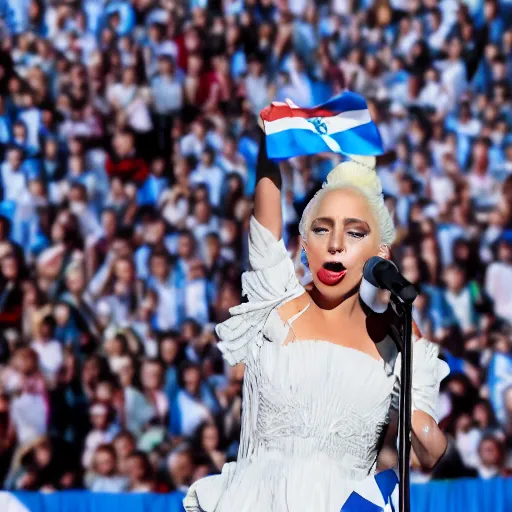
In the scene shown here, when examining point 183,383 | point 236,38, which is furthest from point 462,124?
point 183,383

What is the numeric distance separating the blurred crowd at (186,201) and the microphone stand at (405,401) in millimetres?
2869

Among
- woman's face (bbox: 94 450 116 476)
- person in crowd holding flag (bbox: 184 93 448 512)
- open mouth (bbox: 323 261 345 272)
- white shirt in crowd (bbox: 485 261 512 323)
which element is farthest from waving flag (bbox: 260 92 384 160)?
white shirt in crowd (bbox: 485 261 512 323)

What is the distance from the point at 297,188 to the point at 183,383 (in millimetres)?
1190

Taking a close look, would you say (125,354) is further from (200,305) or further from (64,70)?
(64,70)

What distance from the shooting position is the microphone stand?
6.59 feet

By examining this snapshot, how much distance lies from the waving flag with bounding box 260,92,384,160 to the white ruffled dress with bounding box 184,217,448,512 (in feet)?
0.75

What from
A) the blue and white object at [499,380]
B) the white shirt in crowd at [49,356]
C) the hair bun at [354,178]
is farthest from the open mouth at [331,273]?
Answer: the blue and white object at [499,380]

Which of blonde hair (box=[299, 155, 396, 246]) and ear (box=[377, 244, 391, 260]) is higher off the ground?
blonde hair (box=[299, 155, 396, 246])

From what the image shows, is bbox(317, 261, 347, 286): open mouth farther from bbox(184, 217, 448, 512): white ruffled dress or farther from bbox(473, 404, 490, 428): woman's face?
bbox(473, 404, 490, 428): woman's face

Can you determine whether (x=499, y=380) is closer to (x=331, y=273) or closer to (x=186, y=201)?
(x=186, y=201)

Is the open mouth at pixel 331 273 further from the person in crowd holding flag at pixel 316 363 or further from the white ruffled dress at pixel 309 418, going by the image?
the white ruffled dress at pixel 309 418

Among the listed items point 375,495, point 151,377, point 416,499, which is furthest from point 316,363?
point 151,377

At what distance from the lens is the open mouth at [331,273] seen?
2357 mm

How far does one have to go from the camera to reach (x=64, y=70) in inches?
223
